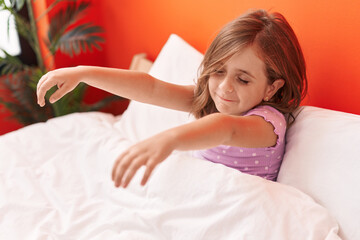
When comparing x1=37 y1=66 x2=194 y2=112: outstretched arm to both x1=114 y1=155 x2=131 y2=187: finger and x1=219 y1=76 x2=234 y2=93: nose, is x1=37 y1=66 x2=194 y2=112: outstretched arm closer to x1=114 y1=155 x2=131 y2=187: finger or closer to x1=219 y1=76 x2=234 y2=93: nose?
x1=219 y1=76 x2=234 y2=93: nose

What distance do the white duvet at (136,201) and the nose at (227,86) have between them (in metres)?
0.22

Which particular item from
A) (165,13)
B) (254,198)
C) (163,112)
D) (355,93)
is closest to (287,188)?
(254,198)

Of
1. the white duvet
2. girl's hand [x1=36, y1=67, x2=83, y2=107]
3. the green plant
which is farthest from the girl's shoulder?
the green plant

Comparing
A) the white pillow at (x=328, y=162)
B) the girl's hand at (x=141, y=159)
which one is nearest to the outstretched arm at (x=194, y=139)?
the girl's hand at (x=141, y=159)

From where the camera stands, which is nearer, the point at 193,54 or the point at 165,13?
the point at 193,54

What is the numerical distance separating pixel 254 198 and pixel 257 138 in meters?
0.16

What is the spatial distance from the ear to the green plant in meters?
1.21

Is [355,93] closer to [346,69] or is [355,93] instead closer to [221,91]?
[346,69]

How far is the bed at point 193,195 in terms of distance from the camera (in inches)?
34.9

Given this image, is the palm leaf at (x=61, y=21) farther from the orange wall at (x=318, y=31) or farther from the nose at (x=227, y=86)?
the nose at (x=227, y=86)

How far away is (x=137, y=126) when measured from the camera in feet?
5.06

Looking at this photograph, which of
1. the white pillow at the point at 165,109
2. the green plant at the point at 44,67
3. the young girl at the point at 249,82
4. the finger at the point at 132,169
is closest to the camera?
the finger at the point at 132,169

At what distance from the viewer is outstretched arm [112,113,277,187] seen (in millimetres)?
662

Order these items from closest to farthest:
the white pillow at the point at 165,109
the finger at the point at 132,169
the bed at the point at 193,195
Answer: the finger at the point at 132,169, the bed at the point at 193,195, the white pillow at the point at 165,109
